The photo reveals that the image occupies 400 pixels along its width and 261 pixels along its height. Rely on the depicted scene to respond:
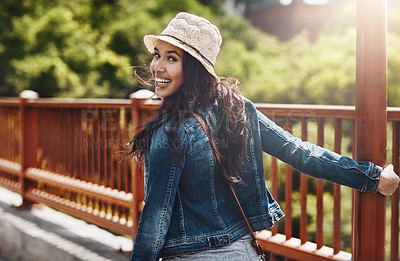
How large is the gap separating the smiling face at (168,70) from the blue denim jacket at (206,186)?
19 centimetres

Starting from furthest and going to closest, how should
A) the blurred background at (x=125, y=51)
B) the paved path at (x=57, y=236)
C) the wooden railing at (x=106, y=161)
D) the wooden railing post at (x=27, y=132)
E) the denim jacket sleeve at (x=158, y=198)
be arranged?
the blurred background at (x=125, y=51)
the wooden railing post at (x=27, y=132)
the paved path at (x=57, y=236)
the wooden railing at (x=106, y=161)
the denim jacket sleeve at (x=158, y=198)

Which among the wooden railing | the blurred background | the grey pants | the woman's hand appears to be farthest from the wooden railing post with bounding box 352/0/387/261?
the blurred background

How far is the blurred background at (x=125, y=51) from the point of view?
1182 centimetres

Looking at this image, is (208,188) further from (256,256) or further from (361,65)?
(361,65)

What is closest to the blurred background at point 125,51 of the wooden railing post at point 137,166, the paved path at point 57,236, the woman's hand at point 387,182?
the paved path at point 57,236

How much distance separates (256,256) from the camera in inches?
73.3

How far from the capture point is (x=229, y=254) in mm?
1802

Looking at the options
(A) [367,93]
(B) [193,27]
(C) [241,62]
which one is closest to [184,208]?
(B) [193,27]

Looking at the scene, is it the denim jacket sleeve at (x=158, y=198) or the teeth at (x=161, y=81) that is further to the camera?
the teeth at (x=161, y=81)

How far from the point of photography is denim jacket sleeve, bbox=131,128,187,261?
5.56ft

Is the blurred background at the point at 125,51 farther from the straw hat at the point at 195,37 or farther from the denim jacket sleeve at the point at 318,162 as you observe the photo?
the straw hat at the point at 195,37

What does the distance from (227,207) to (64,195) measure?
408 cm

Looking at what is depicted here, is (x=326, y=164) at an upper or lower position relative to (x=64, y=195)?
upper

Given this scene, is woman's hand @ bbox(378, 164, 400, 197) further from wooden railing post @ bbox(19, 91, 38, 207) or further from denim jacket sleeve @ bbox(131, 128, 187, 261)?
wooden railing post @ bbox(19, 91, 38, 207)
